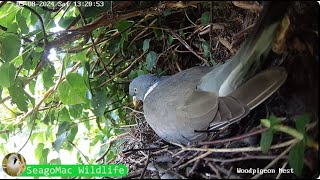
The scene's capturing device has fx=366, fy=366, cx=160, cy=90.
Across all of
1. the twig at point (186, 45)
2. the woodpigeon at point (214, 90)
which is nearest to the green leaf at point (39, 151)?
the woodpigeon at point (214, 90)

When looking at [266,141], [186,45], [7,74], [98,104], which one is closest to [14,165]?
[7,74]

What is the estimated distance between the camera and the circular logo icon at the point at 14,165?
77 cm

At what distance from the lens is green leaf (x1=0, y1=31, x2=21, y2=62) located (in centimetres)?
100

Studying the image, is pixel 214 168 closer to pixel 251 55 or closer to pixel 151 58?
pixel 251 55

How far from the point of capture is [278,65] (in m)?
0.69

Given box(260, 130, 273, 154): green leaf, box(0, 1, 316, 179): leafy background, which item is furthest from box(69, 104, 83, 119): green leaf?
box(260, 130, 273, 154): green leaf

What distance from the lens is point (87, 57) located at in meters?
1.23

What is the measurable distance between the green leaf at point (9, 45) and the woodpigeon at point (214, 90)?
438 mm

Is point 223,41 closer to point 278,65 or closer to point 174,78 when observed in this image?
point 174,78

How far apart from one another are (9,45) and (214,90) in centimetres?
57

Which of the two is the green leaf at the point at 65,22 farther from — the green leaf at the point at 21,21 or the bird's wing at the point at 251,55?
the bird's wing at the point at 251,55

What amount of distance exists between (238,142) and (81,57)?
604 mm

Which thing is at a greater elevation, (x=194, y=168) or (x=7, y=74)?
(x=7, y=74)

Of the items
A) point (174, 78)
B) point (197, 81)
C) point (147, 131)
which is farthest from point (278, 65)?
point (147, 131)
